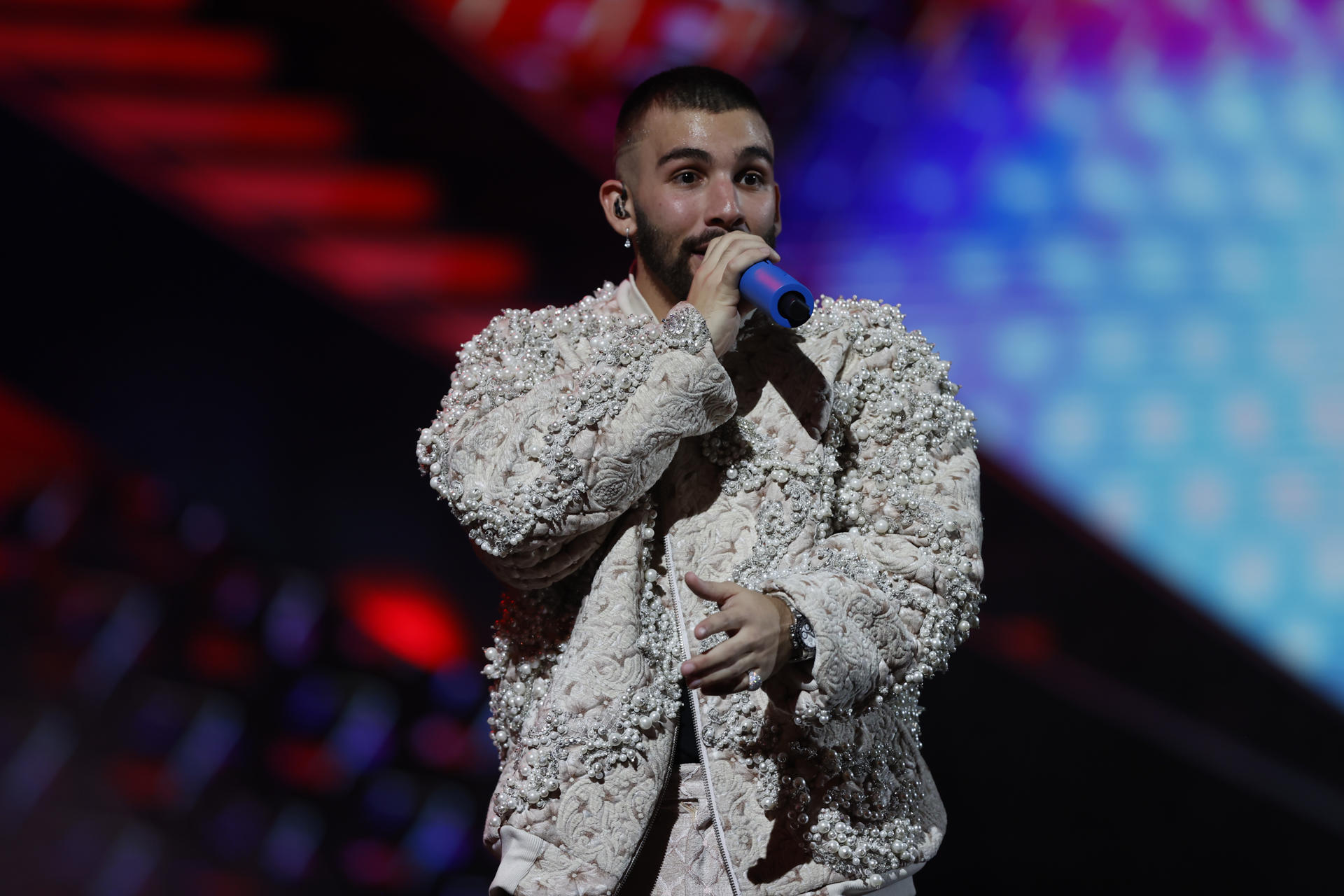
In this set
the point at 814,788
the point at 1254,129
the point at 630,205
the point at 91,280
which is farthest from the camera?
the point at 1254,129

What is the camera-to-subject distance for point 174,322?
223 cm

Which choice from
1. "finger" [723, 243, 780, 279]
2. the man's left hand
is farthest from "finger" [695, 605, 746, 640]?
"finger" [723, 243, 780, 279]

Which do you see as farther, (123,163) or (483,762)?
(483,762)

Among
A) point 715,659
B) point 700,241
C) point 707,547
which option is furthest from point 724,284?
point 715,659

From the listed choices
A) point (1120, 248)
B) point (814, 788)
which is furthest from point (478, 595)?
point (1120, 248)

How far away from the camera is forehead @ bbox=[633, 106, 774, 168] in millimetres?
1280

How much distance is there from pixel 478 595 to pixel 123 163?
1.07 metres

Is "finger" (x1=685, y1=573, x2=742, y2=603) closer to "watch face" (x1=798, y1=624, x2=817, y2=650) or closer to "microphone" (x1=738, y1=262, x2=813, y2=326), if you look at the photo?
"watch face" (x1=798, y1=624, x2=817, y2=650)

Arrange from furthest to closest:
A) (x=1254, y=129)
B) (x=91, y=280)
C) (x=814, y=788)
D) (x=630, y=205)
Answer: (x=1254, y=129)
(x=91, y=280)
(x=630, y=205)
(x=814, y=788)

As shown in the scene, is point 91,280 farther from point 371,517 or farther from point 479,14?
point 479,14

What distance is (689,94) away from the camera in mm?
1318

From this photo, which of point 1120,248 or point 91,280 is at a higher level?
point 1120,248

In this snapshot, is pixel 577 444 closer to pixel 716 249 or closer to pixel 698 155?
pixel 716 249

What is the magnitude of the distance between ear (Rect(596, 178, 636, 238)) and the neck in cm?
5
